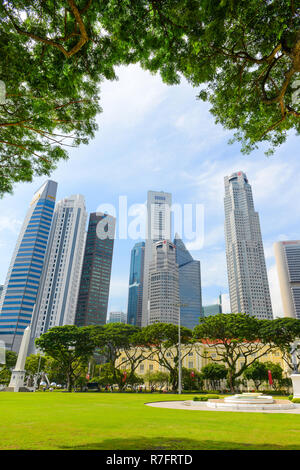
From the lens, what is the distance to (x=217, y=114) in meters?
11.6

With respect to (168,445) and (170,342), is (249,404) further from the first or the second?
(170,342)

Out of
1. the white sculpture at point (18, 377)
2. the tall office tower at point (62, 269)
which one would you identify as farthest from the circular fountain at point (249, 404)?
the tall office tower at point (62, 269)

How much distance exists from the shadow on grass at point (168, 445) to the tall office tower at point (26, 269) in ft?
450

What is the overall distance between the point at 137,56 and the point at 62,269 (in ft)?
494

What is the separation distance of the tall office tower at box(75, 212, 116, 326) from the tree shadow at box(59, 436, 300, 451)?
16311cm

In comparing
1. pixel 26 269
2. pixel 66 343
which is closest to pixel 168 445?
pixel 66 343

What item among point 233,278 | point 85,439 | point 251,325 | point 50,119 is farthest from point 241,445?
point 233,278

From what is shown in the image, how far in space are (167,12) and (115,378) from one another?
53.9 m

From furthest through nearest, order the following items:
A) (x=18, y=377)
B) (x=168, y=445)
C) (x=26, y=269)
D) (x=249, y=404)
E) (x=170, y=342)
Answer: (x=26, y=269)
(x=18, y=377)
(x=170, y=342)
(x=249, y=404)
(x=168, y=445)

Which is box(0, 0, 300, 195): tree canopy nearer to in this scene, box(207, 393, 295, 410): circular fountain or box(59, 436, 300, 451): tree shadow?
box(59, 436, 300, 451): tree shadow

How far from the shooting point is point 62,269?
149750 mm

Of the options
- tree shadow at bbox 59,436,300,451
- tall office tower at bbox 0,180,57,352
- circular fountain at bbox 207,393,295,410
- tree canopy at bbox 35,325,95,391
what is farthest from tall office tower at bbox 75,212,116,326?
tree shadow at bbox 59,436,300,451

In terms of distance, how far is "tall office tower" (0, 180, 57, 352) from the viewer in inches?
5039

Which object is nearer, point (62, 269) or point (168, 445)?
point (168, 445)
